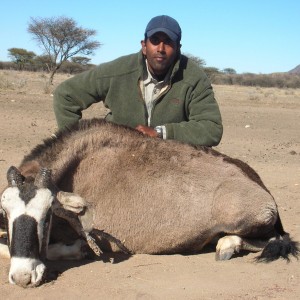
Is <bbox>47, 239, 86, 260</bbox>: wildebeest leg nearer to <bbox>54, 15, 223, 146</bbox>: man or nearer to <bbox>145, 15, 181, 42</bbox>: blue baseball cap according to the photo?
<bbox>54, 15, 223, 146</bbox>: man

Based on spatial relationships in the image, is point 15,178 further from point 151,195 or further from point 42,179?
point 151,195

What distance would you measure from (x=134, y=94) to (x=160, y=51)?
1.98ft

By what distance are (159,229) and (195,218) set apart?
1.23 feet

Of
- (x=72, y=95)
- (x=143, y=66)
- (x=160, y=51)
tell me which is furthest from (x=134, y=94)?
(x=72, y=95)

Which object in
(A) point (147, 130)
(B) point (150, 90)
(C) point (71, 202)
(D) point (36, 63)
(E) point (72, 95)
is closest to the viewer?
(C) point (71, 202)

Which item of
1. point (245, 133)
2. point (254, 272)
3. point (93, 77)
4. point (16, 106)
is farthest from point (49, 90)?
point (254, 272)

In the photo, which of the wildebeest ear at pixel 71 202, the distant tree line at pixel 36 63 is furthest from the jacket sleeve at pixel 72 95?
the distant tree line at pixel 36 63

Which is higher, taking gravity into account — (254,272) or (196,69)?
(196,69)

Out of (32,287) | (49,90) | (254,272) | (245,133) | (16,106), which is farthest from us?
(49,90)

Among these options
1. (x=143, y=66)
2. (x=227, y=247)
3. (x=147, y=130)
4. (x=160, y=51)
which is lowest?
(x=227, y=247)

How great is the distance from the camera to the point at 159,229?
5.77m

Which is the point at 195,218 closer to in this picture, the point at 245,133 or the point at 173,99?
the point at 173,99

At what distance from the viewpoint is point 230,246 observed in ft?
18.7

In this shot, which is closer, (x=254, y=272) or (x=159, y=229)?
(x=254, y=272)
